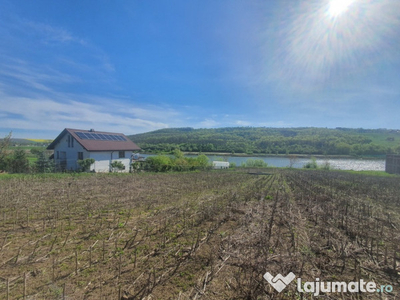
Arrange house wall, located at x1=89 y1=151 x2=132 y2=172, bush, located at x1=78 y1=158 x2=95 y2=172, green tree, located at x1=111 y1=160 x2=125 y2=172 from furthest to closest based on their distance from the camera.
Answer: green tree, located at x1=111 y1=160 x2=125 y2=172
house wall, located at x1=89 y1=151 x2=132 y2=172
bush, located at x1=78 y1=158 x2=95 y2=172

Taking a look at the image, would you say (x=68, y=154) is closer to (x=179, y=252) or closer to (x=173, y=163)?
(x=173, y=163)

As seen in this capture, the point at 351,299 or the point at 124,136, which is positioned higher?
the point at 124,136

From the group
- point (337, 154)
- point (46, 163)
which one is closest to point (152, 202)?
point (46, 163)

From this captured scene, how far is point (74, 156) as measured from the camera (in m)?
19.2

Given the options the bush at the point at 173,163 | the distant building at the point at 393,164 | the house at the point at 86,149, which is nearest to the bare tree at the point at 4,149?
the house at the point at 86,149

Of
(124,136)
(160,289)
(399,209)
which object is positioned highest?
(124,136)

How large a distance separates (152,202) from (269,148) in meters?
68.3

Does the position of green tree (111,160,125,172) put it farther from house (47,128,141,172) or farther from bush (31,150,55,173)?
bush (31,150,55,173)

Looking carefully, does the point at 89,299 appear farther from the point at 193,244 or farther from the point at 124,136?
the point at 124,136

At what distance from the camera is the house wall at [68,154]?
18.9 metres

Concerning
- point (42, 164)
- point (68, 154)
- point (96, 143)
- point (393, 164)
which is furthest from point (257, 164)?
point (42, 164)

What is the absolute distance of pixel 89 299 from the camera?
246cm

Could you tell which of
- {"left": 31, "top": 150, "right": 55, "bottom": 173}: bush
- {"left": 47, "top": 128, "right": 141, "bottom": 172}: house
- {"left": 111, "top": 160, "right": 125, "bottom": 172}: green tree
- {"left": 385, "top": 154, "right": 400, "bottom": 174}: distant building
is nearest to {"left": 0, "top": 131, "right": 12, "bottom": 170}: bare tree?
{"left": 31, "top": 150, "right": 55, "bottom": 173}: bush

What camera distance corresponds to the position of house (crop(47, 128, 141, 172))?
61.8 ft
